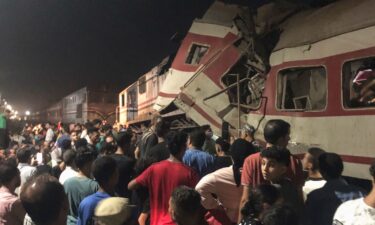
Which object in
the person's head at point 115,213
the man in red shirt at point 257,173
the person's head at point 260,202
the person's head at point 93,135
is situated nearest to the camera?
the person's head at point 115,213

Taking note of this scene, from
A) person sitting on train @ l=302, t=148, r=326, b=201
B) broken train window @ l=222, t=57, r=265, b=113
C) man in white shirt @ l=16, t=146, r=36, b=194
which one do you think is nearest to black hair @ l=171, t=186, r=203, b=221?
person sitting on train @ l=302, t=148, r=326, b=201

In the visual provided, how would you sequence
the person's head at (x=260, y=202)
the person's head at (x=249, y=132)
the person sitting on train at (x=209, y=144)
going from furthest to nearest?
the person sitting on train at (x=209, y=144) → the person's head at (x=249, y=132) → the person's head at (x=260, y=202)

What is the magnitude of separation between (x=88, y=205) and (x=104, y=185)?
28cm

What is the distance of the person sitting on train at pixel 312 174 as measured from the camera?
13.1 feet

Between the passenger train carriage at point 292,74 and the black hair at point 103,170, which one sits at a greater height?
the passenger train carriage at point 292,74

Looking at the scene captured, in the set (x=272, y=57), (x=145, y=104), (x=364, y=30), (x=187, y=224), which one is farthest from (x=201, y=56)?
(x=187, y=224)

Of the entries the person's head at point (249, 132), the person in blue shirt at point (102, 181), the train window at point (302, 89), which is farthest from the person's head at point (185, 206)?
the person's head at point (249, 132)

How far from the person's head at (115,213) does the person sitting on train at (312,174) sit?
1.95 meters

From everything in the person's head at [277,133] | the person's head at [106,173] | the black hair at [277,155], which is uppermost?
the person's head at [277,133]

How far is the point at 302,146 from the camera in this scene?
6.26 m

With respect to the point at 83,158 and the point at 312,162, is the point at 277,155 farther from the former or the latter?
the point at 83,158

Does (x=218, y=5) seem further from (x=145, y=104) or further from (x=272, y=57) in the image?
(x=145, y=104)

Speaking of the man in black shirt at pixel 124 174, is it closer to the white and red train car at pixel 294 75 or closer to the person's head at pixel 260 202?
the person's head at pixel 260 202

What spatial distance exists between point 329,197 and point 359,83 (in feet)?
8.06
